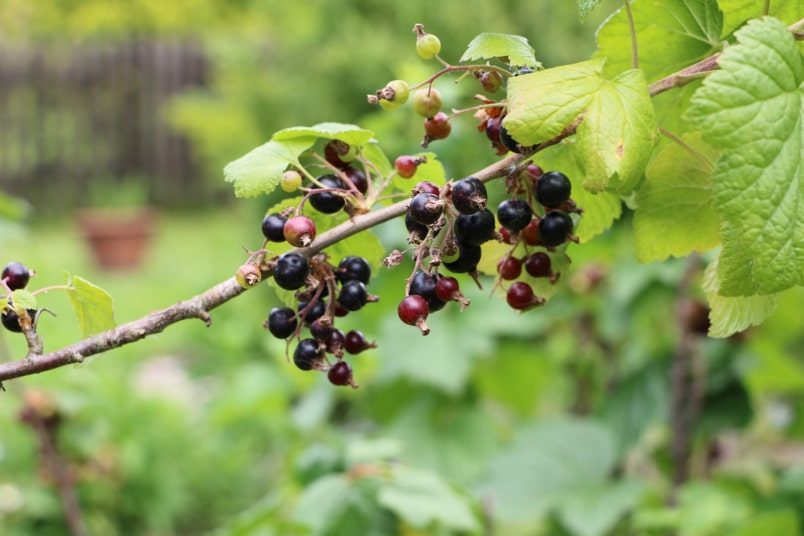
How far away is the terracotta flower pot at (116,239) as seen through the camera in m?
9.18

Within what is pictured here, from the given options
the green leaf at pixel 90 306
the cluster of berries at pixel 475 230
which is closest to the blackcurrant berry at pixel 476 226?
the cluster of berries at pixel 475 230

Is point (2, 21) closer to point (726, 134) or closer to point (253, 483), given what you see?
point (253, 483)

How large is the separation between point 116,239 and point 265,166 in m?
8.74

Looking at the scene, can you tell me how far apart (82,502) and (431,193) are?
95.2 inches

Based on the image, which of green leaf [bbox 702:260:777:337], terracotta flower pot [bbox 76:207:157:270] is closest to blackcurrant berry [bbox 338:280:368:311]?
green leaf [bbox 702:260:777:337]

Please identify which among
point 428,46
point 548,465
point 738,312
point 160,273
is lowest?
point 738,312

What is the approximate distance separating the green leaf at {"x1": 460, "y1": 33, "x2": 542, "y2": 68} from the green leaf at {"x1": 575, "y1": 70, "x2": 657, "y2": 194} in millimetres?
87

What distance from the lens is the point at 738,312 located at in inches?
35.1

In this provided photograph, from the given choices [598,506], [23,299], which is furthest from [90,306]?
[598,506]

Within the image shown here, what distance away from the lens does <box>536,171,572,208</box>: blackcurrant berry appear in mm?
857

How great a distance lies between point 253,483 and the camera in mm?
3811

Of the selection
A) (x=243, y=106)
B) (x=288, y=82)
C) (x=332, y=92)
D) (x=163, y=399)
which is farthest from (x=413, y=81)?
(x=243, y=106)

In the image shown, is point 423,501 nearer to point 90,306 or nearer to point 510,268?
point 510,268

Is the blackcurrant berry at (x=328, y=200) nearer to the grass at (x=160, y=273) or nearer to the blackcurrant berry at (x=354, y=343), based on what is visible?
the blackcurrant berry at (x=354, y=343)
